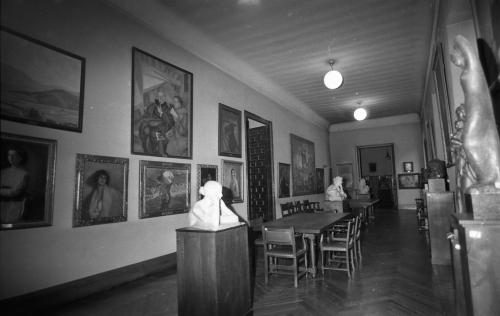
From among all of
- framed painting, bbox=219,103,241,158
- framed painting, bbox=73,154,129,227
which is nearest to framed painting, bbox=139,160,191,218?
framed painting, bbox=73,154,129,227

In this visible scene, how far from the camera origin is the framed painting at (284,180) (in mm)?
9875

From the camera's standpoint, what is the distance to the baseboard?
330cm

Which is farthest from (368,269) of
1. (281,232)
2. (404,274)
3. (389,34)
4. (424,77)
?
(424,77)

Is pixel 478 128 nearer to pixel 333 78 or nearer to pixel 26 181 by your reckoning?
pixel 26 181

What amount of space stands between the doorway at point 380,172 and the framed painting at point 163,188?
12382 millimetres

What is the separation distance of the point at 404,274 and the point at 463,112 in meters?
2.96

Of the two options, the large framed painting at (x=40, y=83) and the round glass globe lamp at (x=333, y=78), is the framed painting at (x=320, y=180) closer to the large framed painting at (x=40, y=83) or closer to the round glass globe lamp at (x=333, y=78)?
the round glass globe lamp at (x=333, y=78)

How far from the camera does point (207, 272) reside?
9.53ft

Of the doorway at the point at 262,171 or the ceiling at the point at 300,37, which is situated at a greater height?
the ceiling at the point at 300,37

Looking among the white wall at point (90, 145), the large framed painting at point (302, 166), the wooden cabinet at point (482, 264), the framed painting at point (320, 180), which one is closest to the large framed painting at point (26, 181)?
the white wall at point (90, 145)

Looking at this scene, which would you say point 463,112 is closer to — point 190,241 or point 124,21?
point 190,241

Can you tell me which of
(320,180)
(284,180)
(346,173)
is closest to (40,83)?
(284,180)

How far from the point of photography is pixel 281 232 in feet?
14.1

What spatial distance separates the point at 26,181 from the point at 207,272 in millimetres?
2404
